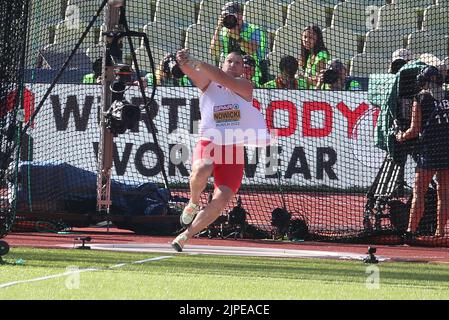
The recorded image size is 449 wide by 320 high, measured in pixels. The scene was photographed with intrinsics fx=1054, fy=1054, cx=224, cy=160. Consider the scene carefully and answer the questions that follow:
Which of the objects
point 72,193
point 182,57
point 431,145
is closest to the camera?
point 182,57

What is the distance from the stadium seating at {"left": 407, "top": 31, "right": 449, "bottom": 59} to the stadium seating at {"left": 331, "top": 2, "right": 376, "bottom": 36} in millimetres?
1394

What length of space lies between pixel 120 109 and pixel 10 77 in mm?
1589

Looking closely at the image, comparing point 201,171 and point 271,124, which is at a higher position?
point 271,124

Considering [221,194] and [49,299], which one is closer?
[49,299]

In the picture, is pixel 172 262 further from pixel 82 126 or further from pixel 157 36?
pixel 157 36

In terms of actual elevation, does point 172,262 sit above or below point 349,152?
below

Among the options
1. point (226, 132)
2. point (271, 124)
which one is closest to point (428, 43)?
point (271, 124)

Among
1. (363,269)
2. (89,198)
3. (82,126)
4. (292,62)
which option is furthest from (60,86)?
(363,269)

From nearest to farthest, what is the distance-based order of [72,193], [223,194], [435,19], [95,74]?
[223,194]
[95,74]
[72,193]
[435,19]

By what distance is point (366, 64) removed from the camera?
18.0m

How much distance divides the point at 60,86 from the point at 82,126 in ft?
2.22

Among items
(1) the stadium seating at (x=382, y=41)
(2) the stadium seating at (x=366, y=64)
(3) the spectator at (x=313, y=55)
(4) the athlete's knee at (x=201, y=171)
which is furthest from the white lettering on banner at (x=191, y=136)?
(4) the athlete's knee at (x=201, y=171)

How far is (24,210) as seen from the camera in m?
14.1

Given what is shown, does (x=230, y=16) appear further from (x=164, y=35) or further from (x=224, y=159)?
(x=224, y=159)
